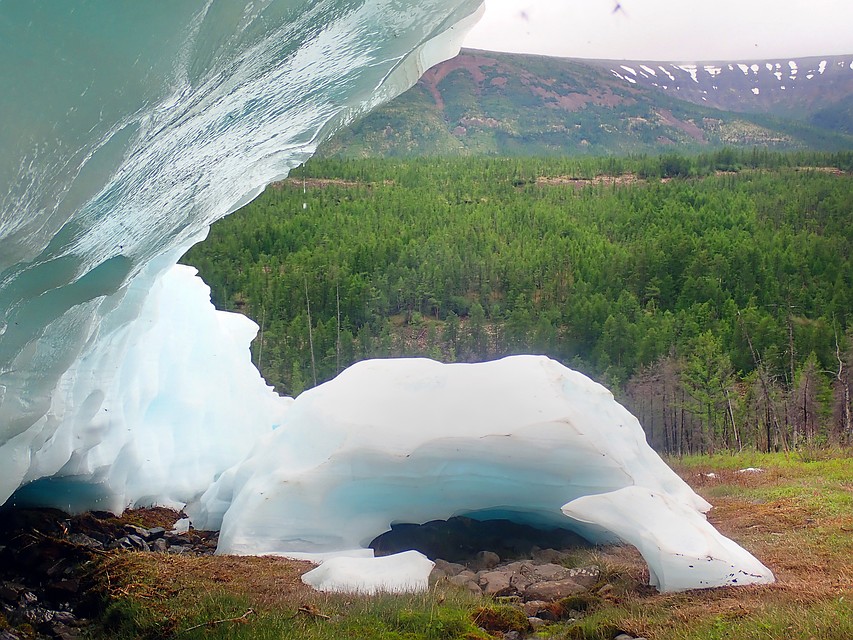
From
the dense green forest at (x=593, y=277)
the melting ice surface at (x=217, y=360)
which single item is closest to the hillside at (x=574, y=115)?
the dense green forest at (x=593, y=277)

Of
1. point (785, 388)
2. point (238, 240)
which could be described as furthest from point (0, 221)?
point (238, 240)

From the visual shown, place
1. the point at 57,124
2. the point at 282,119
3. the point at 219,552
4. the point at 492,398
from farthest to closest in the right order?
the point at 492,398 → the point at 219,552 → the point at 282,119 → the point at 57,124

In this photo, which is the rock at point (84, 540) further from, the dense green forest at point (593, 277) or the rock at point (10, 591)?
the dense green forest at point (593, 277)

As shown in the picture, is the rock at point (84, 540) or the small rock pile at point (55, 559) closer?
the small rock pile at point (55, 559)

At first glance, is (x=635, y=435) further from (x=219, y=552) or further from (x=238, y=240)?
(x=238, y=240)

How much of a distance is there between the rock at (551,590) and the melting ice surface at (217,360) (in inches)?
28.1

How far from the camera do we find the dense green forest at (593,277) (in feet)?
116

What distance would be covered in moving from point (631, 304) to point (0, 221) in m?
47.5

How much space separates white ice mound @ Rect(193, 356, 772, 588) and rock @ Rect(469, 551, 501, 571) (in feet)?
2.83

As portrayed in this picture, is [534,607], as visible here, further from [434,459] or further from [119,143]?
[119,143]

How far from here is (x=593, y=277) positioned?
2148 inches

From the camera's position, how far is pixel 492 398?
982cm

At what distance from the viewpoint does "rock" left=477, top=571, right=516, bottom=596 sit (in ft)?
24.3

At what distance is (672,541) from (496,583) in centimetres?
163
